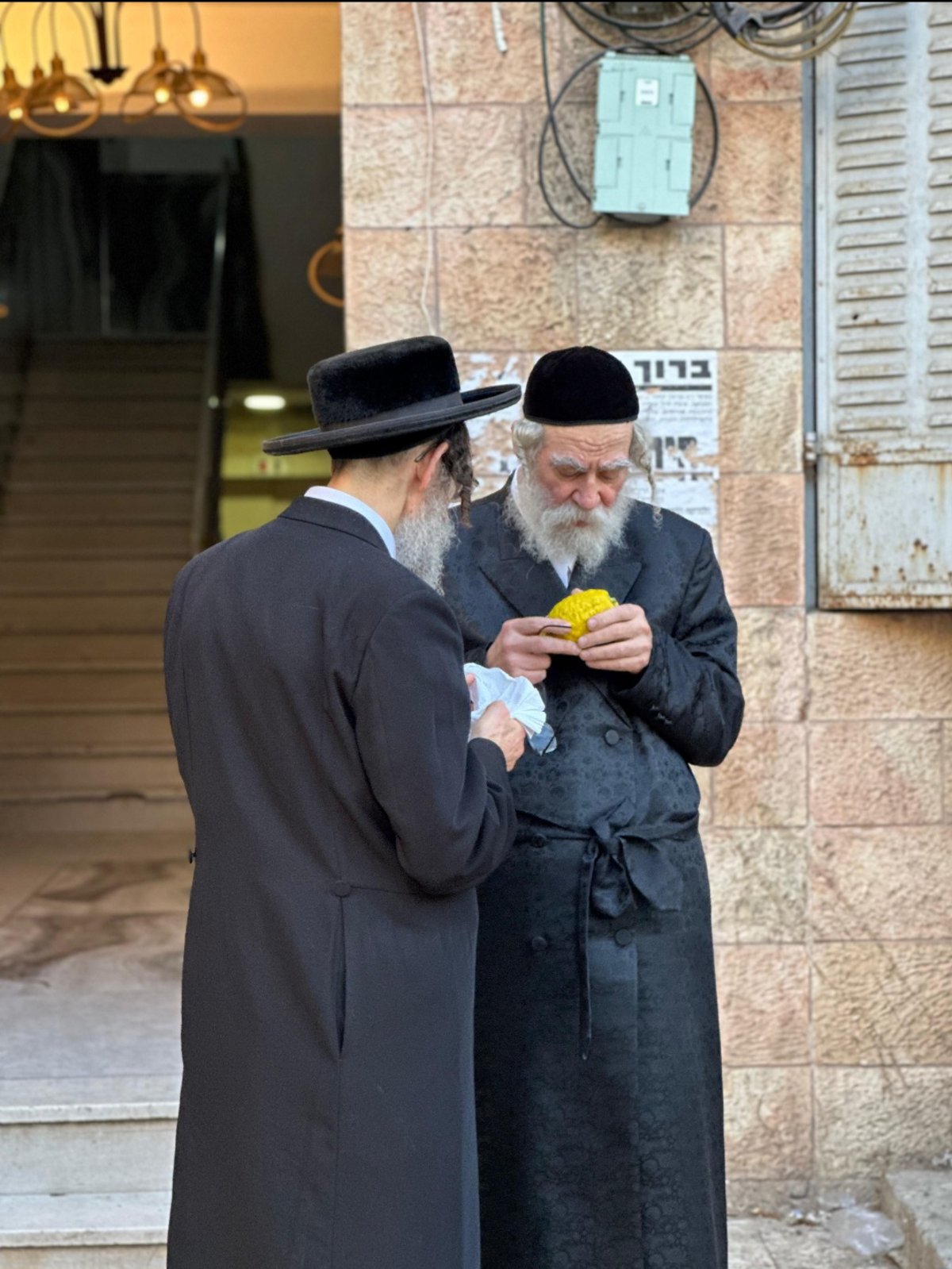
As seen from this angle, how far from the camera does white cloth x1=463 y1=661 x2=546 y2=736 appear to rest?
2.39 m

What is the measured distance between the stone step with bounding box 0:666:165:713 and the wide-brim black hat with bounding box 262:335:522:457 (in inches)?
250

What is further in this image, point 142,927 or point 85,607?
point 85,607

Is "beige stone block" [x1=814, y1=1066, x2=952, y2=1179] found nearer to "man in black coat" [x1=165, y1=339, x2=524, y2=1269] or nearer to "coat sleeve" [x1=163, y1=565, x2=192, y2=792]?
"man in black coat" [x1=165, y1=339, x2=524, y2=1269]

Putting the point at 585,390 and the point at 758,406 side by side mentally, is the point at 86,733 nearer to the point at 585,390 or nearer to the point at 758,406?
the point at 758,406

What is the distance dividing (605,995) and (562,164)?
2.29 m

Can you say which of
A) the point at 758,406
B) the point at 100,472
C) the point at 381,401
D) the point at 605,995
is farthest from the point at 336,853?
the point at 100,472

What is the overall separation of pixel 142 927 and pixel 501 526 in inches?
124

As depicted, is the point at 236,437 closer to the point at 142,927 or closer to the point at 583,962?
the point at 142,927

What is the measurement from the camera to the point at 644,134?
12.9 ft

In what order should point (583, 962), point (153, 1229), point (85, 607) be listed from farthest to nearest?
point (85, 607) < point (153, 1229) < point (583, 962)

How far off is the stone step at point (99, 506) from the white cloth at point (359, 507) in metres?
8.92

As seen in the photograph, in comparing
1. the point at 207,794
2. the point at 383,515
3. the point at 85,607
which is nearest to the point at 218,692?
the point at 207,794

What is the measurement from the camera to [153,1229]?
3637 millimetres

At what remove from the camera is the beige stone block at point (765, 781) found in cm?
410
